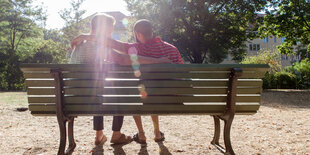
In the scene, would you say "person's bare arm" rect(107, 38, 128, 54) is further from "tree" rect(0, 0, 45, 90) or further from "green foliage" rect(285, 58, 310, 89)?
"tree" rect(0, 0, 45, 90)

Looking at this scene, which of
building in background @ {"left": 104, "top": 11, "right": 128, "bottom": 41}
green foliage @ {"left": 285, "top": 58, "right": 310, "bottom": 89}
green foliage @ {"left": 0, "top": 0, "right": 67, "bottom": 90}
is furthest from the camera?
building in background @ {"left": 104, "top": 11, "right": 128, "bottom": 41}

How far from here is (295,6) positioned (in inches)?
633

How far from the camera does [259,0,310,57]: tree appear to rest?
52.1 ft

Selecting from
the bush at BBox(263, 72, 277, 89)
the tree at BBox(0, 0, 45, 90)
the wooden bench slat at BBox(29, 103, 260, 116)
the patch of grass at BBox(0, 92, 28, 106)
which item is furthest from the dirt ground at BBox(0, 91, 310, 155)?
the tree at BBox(0, 0, 45, 90)

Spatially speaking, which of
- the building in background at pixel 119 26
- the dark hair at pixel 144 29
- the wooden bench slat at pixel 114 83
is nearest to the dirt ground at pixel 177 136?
the wooden bench slat at pixel 114 83

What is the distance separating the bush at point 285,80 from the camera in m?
17.8

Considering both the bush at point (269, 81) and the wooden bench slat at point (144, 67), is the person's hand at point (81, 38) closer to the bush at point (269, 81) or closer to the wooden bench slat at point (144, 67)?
the wooden bench slat at point (144, 67)

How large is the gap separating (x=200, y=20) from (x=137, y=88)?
18.2 meters

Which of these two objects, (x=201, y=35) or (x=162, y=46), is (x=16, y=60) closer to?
(x=201, y=35)

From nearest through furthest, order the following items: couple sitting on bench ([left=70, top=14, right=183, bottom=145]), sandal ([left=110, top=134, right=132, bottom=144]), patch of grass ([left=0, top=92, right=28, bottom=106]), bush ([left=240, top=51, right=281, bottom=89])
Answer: couple sitting on bench ([left=70, top=14, right=183, bottom=145]) → sandal ([left=110, top=134, right=132, bottom=144]) → patch of grass ([left=0, top=92, right=28, bottom=106]) → bush ([left=240, top=51, right=281, bottom=89])

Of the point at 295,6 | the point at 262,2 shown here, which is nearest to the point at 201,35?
the point at 262,2

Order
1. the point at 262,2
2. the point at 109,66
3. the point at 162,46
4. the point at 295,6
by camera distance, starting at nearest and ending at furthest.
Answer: the point at 109,66, the point at 162,46, the point at 295,6, the point at 262,2

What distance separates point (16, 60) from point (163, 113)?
2291 cm

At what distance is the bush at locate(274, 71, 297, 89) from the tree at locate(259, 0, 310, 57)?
6.72 feet
